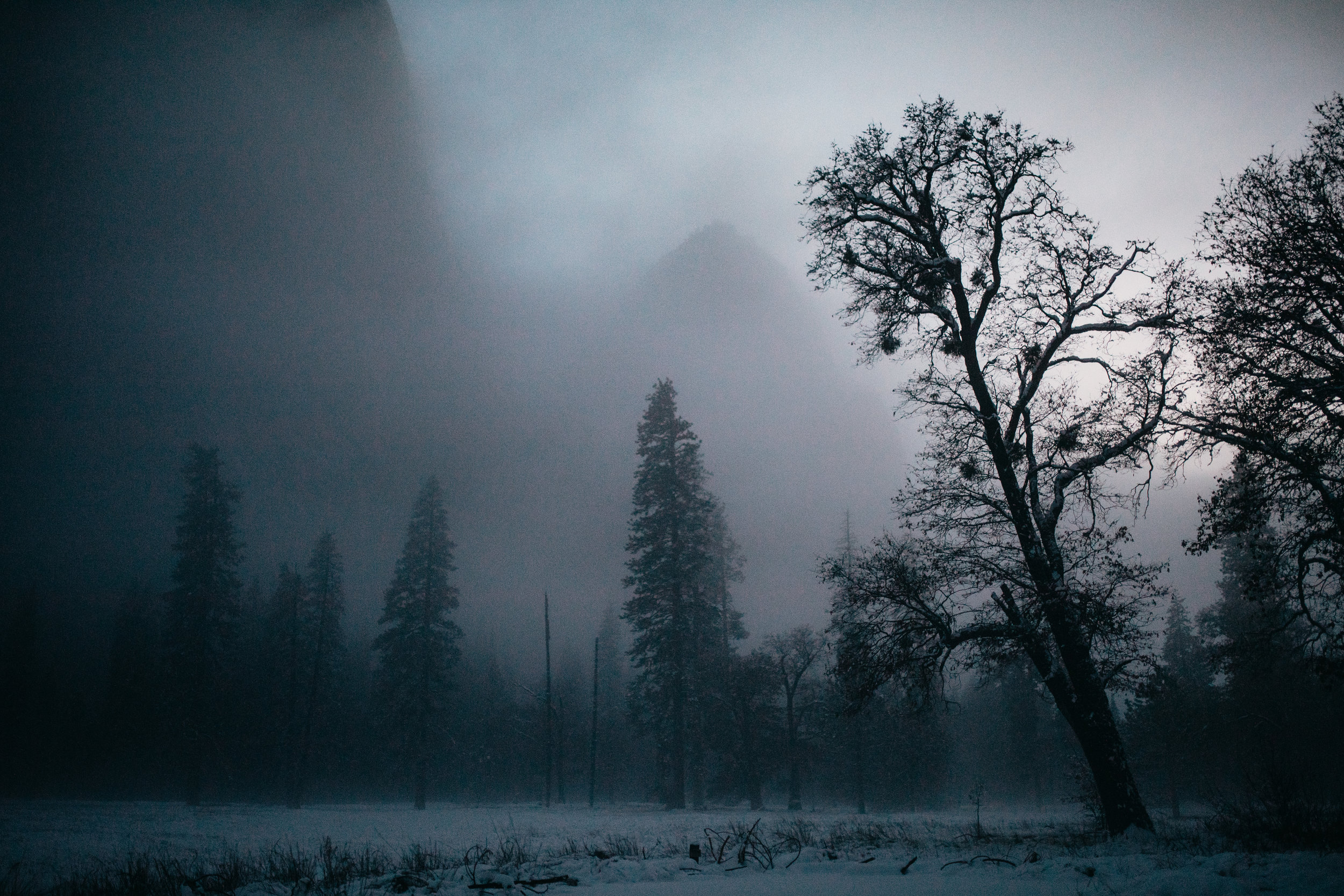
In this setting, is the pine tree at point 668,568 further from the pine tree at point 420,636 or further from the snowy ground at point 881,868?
the snowy ground at point 881,868

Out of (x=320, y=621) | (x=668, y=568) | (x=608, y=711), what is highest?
(x=668, y=568)

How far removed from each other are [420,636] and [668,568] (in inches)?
640

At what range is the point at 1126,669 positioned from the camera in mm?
9469

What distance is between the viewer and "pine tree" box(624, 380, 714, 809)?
27.9 m

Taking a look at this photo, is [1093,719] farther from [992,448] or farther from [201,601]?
[201,601]

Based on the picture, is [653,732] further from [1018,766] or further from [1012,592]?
[1018,766]

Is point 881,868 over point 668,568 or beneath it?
beneath

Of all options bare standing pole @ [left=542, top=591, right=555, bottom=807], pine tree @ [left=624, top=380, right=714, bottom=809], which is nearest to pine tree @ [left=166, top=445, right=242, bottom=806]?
bare standing pole @ [left=542, top=591, right=555, bottom=807]

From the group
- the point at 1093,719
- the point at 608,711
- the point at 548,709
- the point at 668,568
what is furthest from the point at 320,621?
the point at 1093,719

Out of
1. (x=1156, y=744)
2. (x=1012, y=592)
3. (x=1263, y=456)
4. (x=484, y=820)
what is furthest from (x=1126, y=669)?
(x=1156, y=744)

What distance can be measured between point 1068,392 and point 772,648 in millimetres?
27102

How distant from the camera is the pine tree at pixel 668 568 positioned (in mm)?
27875

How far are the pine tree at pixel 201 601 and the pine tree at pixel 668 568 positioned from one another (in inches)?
934

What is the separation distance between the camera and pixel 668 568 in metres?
29.0
